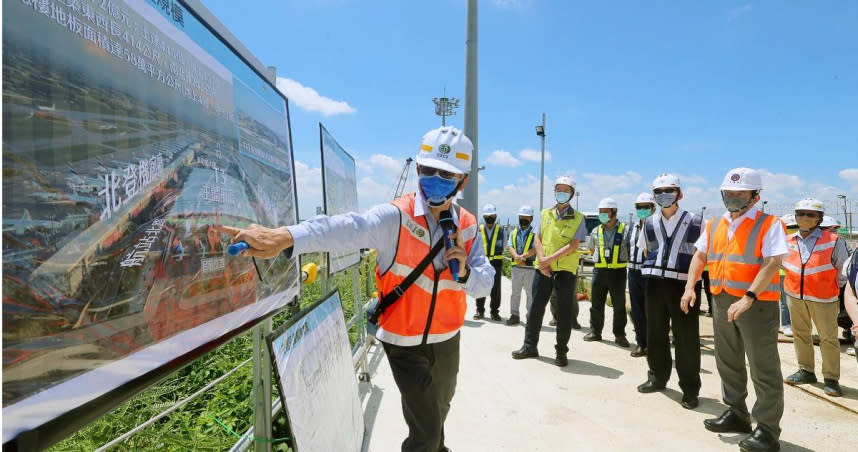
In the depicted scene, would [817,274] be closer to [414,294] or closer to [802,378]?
[802,378]

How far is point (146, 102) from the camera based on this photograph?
1.26 m

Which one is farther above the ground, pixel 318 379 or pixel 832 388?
pixel 318 379

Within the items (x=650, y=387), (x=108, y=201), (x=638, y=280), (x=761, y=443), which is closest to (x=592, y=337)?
(x=638, y=280)

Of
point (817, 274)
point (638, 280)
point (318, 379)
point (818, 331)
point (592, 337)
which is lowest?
point (592, 337)

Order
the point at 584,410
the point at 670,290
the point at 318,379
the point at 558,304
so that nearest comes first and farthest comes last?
the point at 318,379 < the point at 584,410 < the point at 670,290 < the point at 558,304

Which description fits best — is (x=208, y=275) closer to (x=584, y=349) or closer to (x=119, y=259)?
(x=119, y=259)

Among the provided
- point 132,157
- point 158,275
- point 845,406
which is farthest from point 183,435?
point 845,406

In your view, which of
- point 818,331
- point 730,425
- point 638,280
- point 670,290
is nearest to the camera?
point 730,425

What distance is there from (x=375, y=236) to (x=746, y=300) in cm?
272

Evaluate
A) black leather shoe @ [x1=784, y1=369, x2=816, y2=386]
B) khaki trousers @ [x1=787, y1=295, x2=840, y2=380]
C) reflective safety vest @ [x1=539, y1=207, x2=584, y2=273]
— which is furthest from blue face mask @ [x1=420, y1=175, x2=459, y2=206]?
black leather shoe @ [x1=784, y1=369, x2=816, y2=386]

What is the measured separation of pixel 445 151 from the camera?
2.19 metres

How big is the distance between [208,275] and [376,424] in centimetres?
245

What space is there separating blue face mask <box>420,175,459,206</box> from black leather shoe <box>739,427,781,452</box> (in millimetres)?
2914

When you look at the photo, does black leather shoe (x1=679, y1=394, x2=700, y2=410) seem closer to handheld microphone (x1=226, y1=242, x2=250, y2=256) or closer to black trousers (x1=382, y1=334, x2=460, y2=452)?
black trousers (x1=382, y1=334, x2=460, y2=452)
